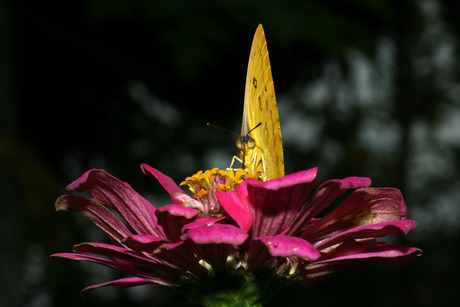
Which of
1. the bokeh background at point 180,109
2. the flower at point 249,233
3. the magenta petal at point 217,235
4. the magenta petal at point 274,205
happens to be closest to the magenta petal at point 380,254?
the flower at point 249,233

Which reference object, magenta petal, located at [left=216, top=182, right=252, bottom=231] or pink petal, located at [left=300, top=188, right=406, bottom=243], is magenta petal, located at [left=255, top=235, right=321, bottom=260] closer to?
magenta petal, located at [left=216, top=182, right=252, bottom=231]

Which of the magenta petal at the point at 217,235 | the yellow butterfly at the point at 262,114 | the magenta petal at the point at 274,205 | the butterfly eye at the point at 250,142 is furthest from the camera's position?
the butterfly eye at the point at 250,142

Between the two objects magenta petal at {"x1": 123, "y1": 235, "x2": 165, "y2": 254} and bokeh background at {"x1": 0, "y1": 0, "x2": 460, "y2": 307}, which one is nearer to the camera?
magenta petal at {"x1": 123, "y1": 235, "x2": 165, "y2": 254}

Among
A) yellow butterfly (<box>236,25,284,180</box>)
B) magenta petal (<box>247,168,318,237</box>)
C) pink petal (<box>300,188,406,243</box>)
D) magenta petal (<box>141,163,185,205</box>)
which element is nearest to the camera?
magenta petal (<box>247,168,318,237</box>)

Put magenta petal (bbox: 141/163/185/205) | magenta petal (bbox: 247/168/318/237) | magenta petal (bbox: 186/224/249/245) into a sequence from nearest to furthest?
magenta petal (bbox: 186/224/249/245) < magenta petal (bbox: 247/168/318/237) < magenta petal (bbox: 141/163/185/205)

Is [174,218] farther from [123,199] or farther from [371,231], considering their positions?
[371,231]

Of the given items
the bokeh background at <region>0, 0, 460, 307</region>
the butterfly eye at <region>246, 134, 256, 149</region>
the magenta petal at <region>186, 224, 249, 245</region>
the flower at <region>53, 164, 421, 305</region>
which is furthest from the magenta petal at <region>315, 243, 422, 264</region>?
the bokeh background at <region>0, 0, 460, 307</region>

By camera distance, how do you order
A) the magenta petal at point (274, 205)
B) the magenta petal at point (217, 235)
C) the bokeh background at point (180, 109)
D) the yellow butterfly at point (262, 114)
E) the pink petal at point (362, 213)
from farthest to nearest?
the bokeh background at point (180, 109) < the yellow butterfly at point (262, 114) < the pink petal at point (362, 213) < the magenta petal at point (274, 205) < the magenta petal at point (217, 235)

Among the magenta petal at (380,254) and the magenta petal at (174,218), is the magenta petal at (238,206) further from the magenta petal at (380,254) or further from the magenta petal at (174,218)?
the magenta petal at (380,254)
